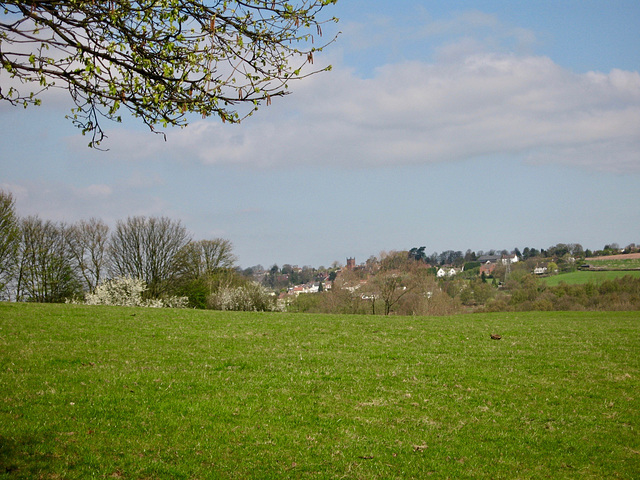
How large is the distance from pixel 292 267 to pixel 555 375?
12565cm

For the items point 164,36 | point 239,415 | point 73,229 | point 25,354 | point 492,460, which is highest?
point 73,229

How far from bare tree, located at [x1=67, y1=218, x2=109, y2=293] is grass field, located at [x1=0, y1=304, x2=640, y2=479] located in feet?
150

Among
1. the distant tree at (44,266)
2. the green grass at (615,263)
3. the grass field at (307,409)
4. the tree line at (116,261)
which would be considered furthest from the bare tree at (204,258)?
the green grass at (615,263)

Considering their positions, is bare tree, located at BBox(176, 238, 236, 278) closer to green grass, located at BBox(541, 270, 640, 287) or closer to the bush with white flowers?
the bush with white flowers

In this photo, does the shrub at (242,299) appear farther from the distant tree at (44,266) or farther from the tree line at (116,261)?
the distant tree at (44,266)

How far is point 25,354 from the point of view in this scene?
13.6 metres

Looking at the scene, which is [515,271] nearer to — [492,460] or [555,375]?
[555,375]

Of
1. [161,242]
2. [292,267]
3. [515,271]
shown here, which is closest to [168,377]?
[161,242]

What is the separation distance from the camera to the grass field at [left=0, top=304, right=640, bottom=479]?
8133 mm

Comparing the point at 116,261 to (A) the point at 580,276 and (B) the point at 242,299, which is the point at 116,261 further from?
(A) the point at 580,276

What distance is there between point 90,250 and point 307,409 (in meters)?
59.4

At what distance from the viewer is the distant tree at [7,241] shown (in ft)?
159

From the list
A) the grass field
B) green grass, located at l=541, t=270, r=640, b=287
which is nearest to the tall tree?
the grass field

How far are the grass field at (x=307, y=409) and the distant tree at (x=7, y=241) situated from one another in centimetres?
3629
